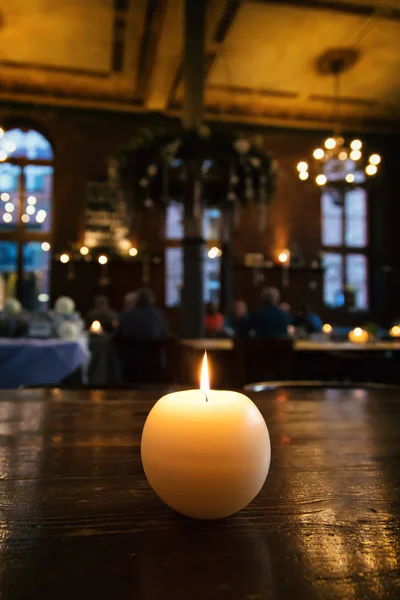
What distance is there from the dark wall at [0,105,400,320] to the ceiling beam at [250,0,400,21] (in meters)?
3.21

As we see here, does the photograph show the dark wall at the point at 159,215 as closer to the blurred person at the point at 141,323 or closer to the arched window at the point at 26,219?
the arched window at the point at 26,219

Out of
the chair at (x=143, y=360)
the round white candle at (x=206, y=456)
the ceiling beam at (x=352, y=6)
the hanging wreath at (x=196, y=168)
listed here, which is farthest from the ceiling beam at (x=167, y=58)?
the round white candle at (x=206, y=456)

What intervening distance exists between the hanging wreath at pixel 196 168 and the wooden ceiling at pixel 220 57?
3.35 meters

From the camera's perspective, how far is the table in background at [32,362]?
3.00 metres

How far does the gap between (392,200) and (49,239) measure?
25.7ft

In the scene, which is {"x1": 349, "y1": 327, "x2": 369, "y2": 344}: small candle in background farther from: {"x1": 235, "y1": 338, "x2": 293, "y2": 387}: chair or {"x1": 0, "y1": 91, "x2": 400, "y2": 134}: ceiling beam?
{"x1": 0, "y1": 91, "x2": 400, "y2": 134}: ceiling beam

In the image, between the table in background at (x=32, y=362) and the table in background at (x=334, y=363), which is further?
the table in background at (x=334, y=363)

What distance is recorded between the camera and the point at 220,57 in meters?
7.25

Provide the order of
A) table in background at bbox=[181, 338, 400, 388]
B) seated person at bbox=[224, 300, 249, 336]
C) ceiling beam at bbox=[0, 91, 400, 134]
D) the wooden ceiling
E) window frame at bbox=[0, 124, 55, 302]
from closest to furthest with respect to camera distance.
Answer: table in background at bbox=[181, 338, 400, 388] < the wooden ceiling < seated person at bbox=[224, 300, 249, 336] < ceiling beam at bbox=[0, 91, 400, 134] < window frame at bbox=[0, 124, 55, 302]

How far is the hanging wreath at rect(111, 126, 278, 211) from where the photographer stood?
10.3ft

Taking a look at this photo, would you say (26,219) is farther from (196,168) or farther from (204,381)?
(204,381)

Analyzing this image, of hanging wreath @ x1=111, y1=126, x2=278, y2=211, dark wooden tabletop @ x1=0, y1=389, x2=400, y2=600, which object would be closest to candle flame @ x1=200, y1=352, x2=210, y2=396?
dark wooden tabletop @ x1=0, y1=389, x2=400, y2=600

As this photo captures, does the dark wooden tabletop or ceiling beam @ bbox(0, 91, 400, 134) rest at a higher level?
ceiling beam @ bbox(0, 91, 400, 134)

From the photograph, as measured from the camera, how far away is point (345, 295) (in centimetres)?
1062
